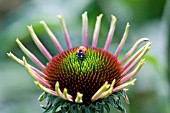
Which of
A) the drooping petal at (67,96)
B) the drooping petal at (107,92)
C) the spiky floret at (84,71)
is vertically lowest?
the drooping petal at (107,92)

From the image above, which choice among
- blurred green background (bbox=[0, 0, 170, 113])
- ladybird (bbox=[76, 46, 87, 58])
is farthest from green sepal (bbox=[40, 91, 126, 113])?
blurred green background (bbox=[0, 0, 170, 113])

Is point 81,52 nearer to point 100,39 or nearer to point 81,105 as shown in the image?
point 81,105

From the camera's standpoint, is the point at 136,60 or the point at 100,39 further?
the point at 100,39

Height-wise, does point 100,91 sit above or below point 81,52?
below

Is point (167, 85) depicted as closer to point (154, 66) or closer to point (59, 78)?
point (154, 66)

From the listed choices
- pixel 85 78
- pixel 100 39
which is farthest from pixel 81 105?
pixel 100 39

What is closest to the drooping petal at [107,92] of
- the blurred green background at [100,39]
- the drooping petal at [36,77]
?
the drooping petal at [36,77]

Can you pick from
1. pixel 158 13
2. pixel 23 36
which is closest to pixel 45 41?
pixel 23 36

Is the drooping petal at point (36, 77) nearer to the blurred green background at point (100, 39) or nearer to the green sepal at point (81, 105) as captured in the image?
the green sepal at point (81, 105)
